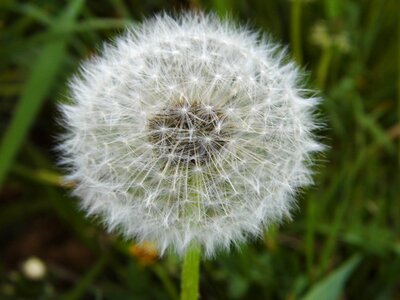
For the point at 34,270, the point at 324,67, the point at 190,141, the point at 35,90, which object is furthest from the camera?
the point at 324,67

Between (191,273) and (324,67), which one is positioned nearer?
(191,273)

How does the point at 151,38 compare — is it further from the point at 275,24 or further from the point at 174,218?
the point at 275,24

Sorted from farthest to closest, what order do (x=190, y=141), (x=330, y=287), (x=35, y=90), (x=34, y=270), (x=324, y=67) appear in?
(x=324, y=67), (x=35, y=90), (x=34, y=270), (x=330, y=287), (x=190, y=141)

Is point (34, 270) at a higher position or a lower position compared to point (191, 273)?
higher

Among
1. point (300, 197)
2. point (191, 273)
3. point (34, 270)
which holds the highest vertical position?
point (300, 197)

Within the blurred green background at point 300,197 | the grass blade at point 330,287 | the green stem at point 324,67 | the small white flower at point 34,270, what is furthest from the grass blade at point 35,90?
the grass blade at point 330,287

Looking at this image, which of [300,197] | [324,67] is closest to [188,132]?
[300,197]

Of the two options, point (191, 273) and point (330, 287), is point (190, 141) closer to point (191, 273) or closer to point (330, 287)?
point (191, 273)
